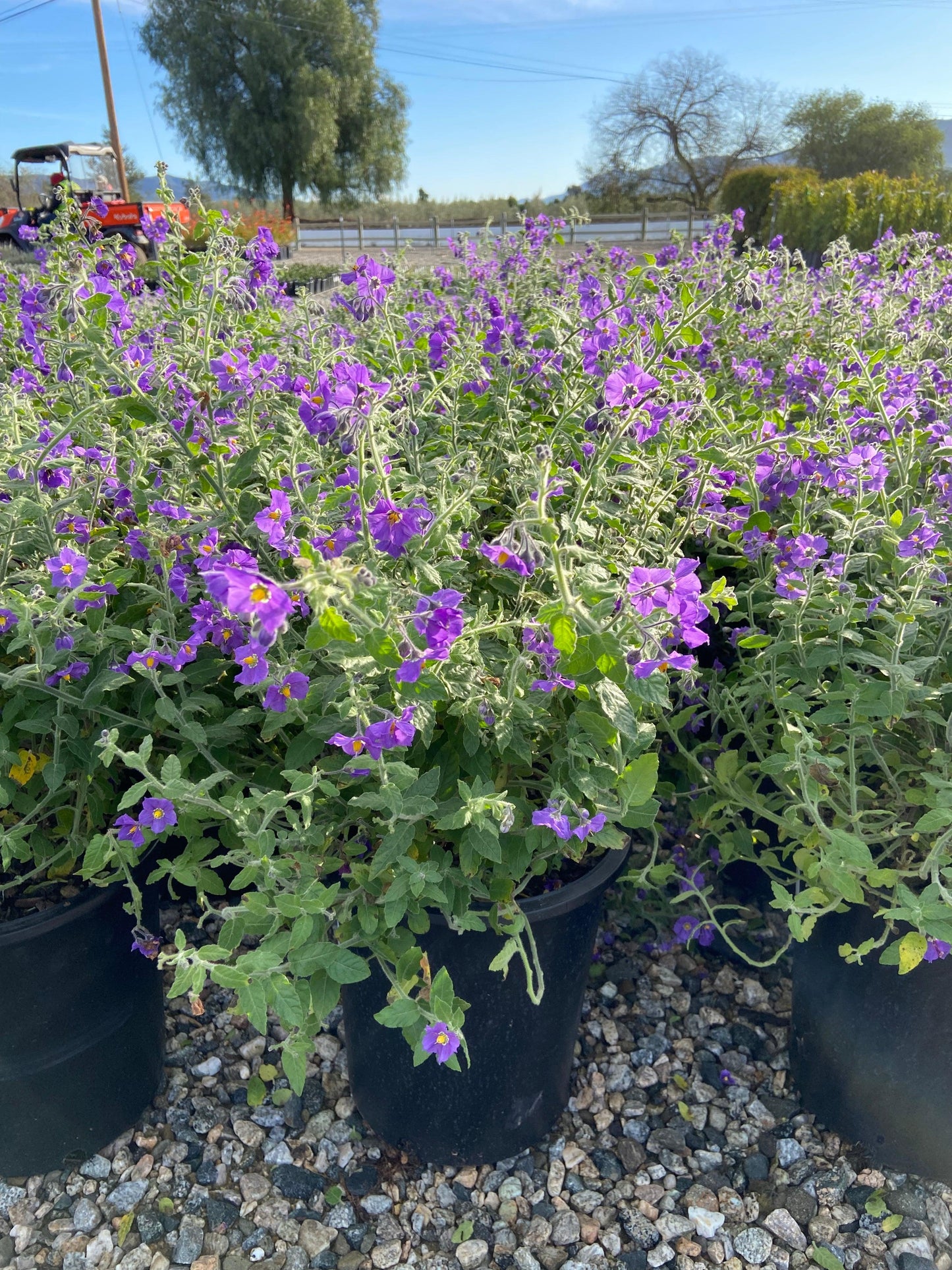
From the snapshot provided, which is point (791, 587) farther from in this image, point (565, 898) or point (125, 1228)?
point (125, 1228)

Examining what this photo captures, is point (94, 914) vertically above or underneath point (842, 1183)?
above

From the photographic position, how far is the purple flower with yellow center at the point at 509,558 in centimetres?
109

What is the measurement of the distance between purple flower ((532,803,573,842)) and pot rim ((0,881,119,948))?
899mm

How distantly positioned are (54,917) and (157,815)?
443 mm

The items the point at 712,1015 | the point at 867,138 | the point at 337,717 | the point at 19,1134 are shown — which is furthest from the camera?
the point at 867,138

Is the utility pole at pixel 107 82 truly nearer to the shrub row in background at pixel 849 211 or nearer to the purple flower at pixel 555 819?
the shrub row in background at pixel 849 211

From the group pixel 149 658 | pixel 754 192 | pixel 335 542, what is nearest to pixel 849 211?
pixel 754 192

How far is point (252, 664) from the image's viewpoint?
118cm

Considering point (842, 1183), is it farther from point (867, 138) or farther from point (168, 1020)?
point (867, 138)

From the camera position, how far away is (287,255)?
21703mm

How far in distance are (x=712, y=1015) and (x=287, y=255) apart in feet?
74.7

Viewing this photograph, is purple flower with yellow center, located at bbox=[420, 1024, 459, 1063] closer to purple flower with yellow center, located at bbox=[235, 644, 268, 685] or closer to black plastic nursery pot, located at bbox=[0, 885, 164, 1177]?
purple flower with yellow center, located at bbox=[235, 644, 268, 685]

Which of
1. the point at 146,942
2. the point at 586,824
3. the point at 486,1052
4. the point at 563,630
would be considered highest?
the point at 563,630

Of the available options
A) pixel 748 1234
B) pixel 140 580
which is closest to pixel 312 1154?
pixel 748 1234
